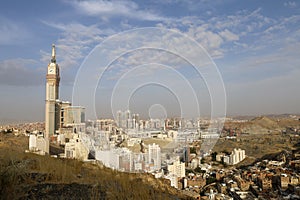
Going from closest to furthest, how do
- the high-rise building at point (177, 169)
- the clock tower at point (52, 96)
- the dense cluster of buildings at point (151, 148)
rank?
the dense cluster of buildings at point (151, 148) → the high-rise building at point (177, 169) → the clock tower at point (52, 96)

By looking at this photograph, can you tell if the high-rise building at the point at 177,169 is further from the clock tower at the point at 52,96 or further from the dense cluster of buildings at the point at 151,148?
Answer: the clock tower at the point at 52,96

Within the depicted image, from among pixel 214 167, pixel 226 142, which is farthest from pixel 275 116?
pixel 214 167

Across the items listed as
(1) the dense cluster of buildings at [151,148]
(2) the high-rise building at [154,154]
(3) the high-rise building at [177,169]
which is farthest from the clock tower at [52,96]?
(2) the high-rise building at [154,154]

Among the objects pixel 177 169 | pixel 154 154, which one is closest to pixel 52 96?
pixel 177 169

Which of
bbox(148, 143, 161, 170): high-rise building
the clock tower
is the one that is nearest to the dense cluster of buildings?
bbox(148, 143, 161, 170): high-rise building

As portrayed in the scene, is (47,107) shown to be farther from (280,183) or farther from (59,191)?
(59,191)

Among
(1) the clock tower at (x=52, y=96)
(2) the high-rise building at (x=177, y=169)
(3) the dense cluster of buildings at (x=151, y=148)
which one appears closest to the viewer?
(3) the dense cluster of buildings at (x=151, y=148)

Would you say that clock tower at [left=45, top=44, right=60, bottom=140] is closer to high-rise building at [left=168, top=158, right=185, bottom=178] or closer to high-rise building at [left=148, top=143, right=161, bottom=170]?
high-rise building at [left=168, top=158, right=185, bottom=178]

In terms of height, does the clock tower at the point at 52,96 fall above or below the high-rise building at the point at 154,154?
above

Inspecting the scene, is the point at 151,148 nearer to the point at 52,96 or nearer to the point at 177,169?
the point at 177,169
